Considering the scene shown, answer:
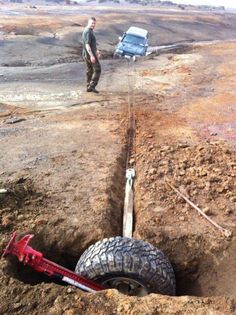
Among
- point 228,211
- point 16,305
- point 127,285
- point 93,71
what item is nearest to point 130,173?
point 228,211

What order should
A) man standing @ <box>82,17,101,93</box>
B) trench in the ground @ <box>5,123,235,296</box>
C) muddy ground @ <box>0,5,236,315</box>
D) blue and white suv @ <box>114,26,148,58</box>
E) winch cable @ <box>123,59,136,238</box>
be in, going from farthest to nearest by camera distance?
blue and white suv @ <box>114,26,148,58</box> → man standing @ <box>82,17,101,93</box> → winch cable @ <box>123,59,136,238</box> → trench in the ground @ <box>5,123,235,296</box> → muddy ground @ <box>0,5,236,315</box>

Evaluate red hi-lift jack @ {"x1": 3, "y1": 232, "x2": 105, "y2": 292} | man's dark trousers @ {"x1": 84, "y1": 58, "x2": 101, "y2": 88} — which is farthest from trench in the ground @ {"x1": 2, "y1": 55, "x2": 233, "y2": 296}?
man's dark trousers @ {"x1": 84, "y1": 58, "x2": 101, "y2": 88}

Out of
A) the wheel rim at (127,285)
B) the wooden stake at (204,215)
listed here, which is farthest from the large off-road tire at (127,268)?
the wooden stake at (204,215)

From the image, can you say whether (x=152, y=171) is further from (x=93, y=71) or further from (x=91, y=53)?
(x=93, y=71)

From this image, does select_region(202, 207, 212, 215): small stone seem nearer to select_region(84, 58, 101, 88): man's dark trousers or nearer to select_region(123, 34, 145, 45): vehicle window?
select_region(84, 58, 101, 88): man's dark trousers

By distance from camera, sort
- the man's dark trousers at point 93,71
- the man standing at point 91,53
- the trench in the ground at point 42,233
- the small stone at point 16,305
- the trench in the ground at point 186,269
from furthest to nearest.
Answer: the man's dark trousers at point 93,71 < the man standing at point 91,53 < the trench in the ground at point 186,269 < the trench in the ground at point 42,233 < the small stone at point 16,305

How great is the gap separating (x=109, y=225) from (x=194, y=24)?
4205 cm

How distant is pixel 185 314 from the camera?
13.5 feet

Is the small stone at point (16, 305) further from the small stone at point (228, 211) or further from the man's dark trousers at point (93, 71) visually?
the man's dark trousers at point (93, 71)

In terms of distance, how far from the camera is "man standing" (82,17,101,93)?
12086mm

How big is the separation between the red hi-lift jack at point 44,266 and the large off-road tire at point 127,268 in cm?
10

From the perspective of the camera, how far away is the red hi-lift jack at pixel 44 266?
15.6 ft

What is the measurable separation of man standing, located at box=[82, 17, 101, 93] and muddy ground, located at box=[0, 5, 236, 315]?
72cm

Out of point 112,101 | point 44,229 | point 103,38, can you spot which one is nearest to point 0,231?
point 44,229
